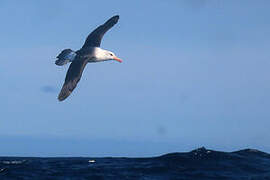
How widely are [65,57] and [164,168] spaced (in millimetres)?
6331

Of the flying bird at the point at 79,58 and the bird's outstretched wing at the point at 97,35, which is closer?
the flying bird at the point at 79,58

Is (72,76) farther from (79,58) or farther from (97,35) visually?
(97,35)

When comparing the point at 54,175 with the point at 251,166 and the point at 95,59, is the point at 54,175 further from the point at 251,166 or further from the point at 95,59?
the point at 251,166

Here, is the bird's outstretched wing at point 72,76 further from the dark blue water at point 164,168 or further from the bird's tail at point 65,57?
the dark blue water at point 164,168

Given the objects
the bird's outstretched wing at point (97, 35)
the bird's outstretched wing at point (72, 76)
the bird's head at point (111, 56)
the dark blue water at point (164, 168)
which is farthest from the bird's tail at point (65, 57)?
the dark blue water at point (164, 168)

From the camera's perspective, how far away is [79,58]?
68.0 ft

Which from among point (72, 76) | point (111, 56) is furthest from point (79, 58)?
point (111, 56)

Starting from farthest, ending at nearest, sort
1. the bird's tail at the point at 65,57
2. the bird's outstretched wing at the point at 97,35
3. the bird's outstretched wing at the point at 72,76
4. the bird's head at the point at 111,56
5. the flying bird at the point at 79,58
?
the bird's outstretched wing at the point at 97,35, the bird's head at the point at 111,56, the bird's outstretched wing at the point at 72,76, the flying bird at the point at 79,58, the bird's tail at the point at 65,57

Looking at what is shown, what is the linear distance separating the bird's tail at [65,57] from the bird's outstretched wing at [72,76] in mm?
478

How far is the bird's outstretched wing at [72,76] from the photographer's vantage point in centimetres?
2058

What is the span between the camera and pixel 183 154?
24.0 metres

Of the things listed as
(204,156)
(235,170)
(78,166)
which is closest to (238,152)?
(204,156)

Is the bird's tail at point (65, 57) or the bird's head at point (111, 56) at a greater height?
the bird's head at point (111, 56)

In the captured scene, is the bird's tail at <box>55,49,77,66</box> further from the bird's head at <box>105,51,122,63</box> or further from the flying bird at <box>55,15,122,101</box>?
the bird's head at <box>105,51,122,63</box>
